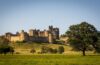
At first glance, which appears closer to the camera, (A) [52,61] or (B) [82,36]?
(A) [52,61]

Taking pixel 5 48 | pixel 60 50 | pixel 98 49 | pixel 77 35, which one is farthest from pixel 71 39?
pixel 60 50

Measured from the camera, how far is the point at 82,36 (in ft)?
288

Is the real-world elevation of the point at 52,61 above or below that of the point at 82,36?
below

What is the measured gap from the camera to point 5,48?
112m

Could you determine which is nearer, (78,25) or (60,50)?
(78,25)

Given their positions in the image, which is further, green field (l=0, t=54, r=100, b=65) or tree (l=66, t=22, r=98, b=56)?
tree (l=66, t=22, r=98, b=56)

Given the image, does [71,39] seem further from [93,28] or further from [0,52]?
[0,52]

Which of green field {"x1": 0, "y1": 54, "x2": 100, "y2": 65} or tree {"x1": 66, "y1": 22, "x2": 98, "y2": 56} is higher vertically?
tree {"x1": 66, "y1": 22, "x2": 98, "y2": 56}

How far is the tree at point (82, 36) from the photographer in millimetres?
86438

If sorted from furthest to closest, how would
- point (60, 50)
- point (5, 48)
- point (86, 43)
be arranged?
point (60, 50), point (5, 48), point (86, 43)

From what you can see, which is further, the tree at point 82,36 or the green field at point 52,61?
the tree at point 82,36

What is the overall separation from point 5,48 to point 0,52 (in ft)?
9.17

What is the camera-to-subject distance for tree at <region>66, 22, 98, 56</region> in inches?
3403

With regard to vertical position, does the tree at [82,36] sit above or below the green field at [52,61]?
above
